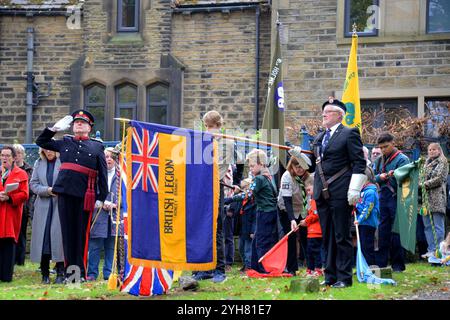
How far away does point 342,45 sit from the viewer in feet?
74.9

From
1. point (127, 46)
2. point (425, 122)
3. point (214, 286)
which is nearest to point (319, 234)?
point (214, 286)

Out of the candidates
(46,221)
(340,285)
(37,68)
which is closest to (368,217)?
(340,285)

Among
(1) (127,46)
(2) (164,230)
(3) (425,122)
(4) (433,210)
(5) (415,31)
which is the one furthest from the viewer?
(1) (127,46)

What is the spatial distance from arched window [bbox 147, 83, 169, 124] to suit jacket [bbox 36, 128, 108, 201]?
12.6 metres

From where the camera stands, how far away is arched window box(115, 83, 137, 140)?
2549 centimetres

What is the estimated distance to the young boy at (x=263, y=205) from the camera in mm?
13516

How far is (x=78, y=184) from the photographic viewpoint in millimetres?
12406

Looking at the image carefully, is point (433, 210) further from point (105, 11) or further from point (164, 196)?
point (105, 11)

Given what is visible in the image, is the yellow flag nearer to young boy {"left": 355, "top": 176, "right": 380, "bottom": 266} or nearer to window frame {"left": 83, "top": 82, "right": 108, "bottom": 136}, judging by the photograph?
young boy {"left": 355, "top": 176, "right": 380, "bottom": 266}

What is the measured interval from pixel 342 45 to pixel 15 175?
36.3ft

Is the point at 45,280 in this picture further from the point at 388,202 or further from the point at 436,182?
the point at 436,182

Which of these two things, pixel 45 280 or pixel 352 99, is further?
pixel 352 99

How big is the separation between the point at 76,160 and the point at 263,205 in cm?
280

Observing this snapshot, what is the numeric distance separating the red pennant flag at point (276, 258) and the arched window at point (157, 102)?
1231 centimetres
